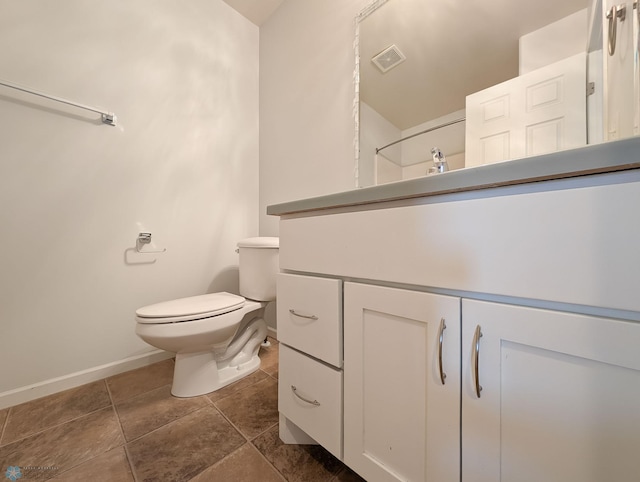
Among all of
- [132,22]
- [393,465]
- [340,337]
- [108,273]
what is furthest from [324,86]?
→ [393,465]

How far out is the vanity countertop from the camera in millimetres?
300

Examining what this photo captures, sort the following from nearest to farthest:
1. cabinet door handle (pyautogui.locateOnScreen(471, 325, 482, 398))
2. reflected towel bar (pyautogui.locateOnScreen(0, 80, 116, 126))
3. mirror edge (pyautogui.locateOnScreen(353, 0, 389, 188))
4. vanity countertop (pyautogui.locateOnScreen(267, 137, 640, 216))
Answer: vanity countertop (pyautogui.locateOnScreen(267, 137, 640, 216)) → cabinet door handle (pyautogui.locateOnScreen(471, 325, 482, 398)) → reflected towel bar (pyautogui.locateOnScreen(0, 80, 116, 126)) → mirror edge (pyautogui.locateOnScreen(353, 0, 389, 188))

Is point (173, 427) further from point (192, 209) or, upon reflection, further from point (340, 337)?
point (192, 209)

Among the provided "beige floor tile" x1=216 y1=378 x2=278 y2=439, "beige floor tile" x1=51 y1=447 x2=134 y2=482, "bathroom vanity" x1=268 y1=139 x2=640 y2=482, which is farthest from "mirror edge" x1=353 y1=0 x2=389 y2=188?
"beige floor tile" x1=51 y1=447 x2=134 y2=482

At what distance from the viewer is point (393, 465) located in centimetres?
53

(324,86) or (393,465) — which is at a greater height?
(324,86)

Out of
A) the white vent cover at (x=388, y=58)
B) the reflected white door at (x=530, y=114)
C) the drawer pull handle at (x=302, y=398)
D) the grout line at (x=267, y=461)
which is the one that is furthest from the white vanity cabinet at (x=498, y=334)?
the white vent cover at (x=388, y=58)

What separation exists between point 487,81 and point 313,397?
1.22m

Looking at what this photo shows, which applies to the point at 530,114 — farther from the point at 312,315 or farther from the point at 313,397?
the point at 313,397

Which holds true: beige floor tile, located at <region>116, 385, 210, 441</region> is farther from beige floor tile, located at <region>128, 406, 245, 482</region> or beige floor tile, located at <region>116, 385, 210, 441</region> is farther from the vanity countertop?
the vanity countertop

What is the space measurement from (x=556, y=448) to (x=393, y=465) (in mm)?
320

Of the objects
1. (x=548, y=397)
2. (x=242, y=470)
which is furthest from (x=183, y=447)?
(x=548, y=397)

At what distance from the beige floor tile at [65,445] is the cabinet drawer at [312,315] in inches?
29.0

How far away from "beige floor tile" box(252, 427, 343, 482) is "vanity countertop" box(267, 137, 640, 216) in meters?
0.82
